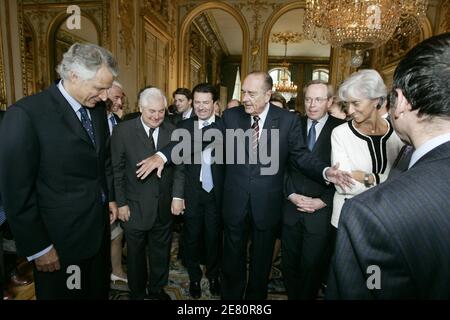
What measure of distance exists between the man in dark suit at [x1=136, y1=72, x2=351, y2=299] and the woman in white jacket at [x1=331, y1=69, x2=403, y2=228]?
0.91ft

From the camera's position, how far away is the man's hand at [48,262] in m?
1.64

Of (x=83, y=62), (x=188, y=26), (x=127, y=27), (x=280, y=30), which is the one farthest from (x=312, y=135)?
(x=280, y=30)

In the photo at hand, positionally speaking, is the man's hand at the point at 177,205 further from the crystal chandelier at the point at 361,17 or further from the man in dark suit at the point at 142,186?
the crystal chandelier at the point at 361,17

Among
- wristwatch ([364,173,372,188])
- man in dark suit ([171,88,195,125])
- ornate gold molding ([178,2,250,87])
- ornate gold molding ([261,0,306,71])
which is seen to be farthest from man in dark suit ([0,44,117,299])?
ornate gold molding ([261,0,306,71])

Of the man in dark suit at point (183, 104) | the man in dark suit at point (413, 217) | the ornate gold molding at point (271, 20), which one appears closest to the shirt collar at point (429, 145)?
the man in dark suit at point (413, 217)

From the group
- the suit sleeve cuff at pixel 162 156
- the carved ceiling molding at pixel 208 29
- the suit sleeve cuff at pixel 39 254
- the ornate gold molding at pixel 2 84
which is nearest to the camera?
the suit sleeve cuff at pixel 39 254

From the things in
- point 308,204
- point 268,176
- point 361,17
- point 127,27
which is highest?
point 127,27

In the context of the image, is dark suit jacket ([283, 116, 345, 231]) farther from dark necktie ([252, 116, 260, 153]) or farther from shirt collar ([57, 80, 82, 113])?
shirt collar ([57, 80, 82, 113])

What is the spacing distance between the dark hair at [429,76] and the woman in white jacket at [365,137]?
112 centimetres

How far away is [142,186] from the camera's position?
240 centimetres

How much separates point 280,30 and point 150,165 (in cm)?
1107

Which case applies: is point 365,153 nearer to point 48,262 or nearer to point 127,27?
point 48,262

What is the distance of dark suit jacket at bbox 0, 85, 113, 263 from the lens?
1.49 metres
